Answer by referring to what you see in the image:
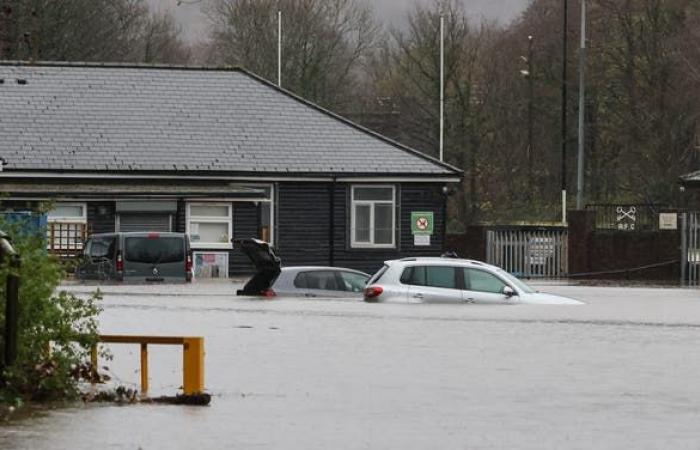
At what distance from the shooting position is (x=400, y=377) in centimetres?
2531

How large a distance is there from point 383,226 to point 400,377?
32.3m

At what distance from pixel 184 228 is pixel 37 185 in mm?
4349

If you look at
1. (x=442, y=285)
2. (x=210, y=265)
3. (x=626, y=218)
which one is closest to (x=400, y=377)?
(x=442, y=285)

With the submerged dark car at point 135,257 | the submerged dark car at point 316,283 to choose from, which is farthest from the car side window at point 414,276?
the submerged dark car at point 135,257

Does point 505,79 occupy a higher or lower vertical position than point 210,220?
higher

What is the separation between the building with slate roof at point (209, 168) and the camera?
54.5 m

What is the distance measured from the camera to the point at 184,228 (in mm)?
55500

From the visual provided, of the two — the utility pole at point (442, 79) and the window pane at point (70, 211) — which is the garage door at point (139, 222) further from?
the utility pole at point (442, 79)

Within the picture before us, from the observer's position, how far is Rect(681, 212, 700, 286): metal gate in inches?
2235

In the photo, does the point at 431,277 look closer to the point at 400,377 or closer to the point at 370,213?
the point at 400,377

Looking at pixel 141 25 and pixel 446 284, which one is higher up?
pixel 141 25

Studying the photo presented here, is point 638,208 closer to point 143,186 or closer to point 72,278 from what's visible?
point 143,186

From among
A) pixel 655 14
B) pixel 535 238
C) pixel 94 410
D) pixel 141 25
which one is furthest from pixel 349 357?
pixel 141 25

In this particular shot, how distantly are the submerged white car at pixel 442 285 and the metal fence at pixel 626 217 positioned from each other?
27.0m
